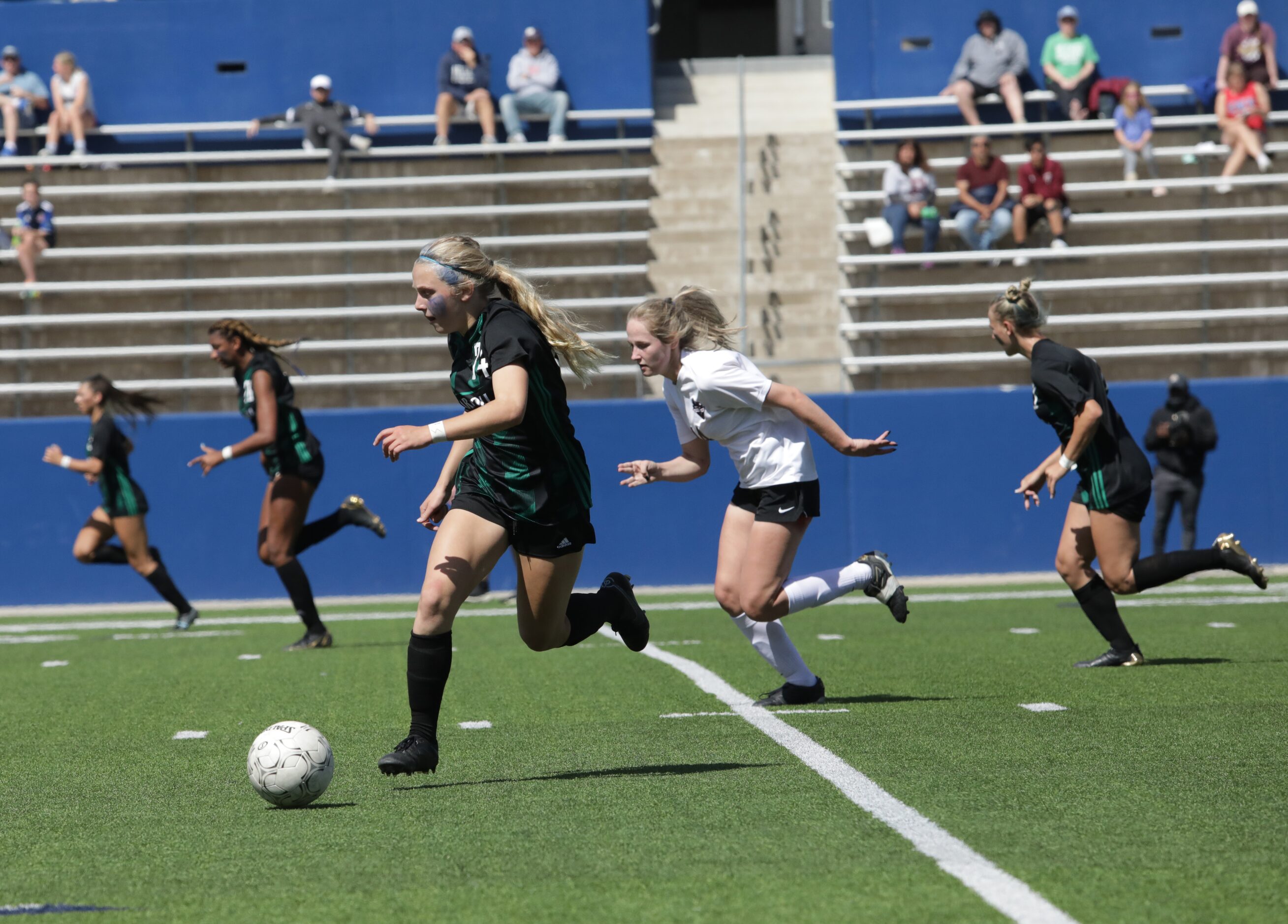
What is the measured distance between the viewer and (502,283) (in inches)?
216

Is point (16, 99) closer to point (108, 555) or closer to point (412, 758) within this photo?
point (108, 555)

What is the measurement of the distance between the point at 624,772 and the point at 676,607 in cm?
833

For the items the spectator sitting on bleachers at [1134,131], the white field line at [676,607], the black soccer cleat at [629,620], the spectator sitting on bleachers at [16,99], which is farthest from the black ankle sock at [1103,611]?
the spectator sitting on bleachers at [16,99]

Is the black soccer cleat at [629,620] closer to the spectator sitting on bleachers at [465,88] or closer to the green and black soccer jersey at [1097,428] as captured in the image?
the green and black soccer jersey at [1097,428]

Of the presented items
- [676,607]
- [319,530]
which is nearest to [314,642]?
[319,530]

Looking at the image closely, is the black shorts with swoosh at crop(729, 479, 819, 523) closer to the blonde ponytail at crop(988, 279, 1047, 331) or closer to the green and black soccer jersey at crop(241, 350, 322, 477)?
the blonde ponytail at crop(988, 279, 1047, 331)

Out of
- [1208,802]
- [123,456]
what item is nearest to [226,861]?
[1208,802]

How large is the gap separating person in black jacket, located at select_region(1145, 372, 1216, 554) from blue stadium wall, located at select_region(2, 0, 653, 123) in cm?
836

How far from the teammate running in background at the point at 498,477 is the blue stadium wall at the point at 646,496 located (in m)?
11.3

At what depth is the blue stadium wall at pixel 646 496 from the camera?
16.7 m

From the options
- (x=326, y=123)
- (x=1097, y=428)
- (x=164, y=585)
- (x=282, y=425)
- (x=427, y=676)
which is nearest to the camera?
(x=427, y=676)

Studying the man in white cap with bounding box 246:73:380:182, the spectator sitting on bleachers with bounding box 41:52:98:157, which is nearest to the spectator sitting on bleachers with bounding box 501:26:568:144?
the man in white cap with bounding box 246:73:380:182

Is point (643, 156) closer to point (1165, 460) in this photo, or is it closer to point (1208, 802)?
point (1165, 460)

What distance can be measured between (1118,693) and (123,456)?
8421 mm
